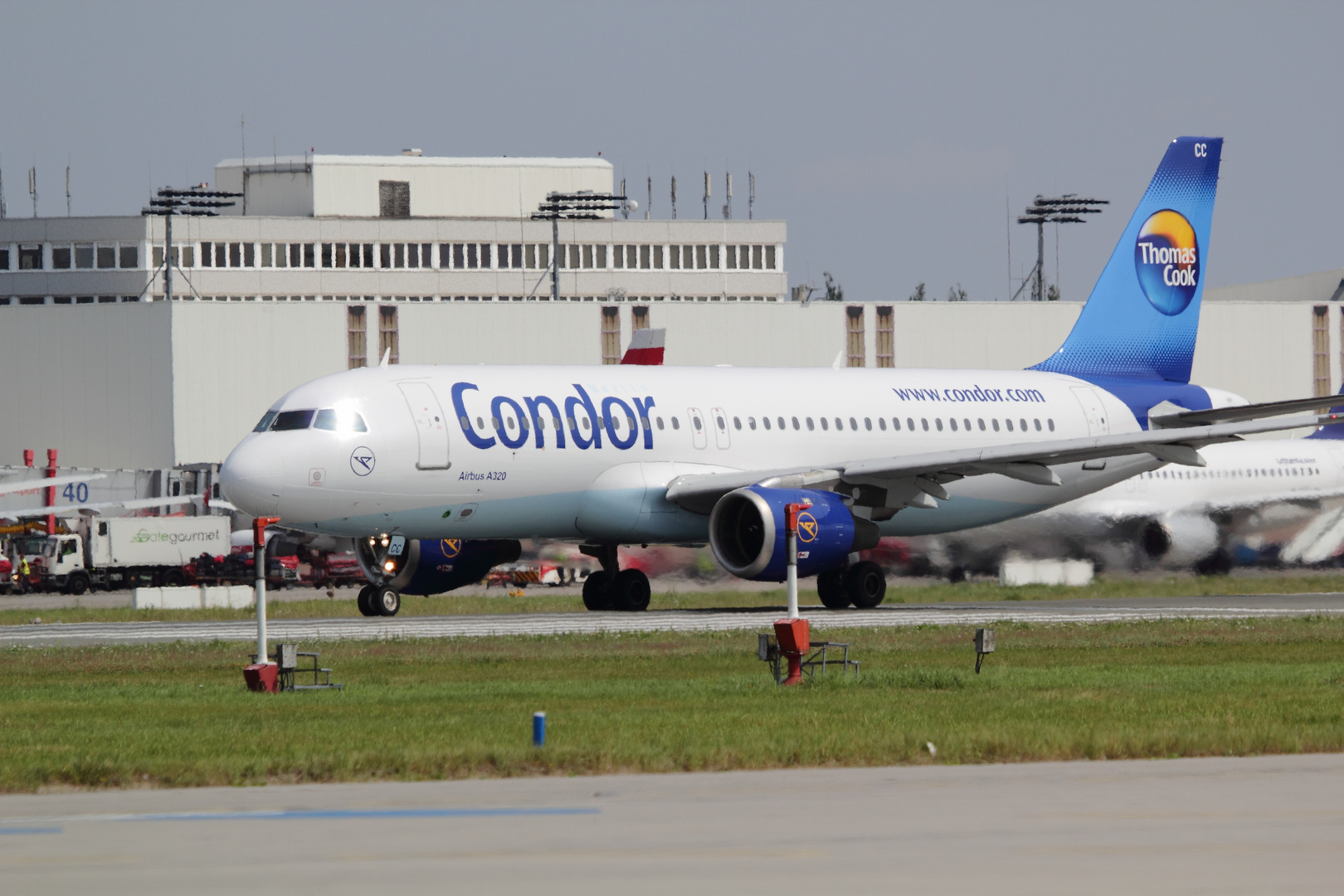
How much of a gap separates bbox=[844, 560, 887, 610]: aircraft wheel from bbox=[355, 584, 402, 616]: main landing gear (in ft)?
28.1

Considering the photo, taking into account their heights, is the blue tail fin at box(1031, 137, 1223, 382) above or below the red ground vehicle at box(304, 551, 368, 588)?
above

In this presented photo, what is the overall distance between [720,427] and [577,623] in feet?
19.6

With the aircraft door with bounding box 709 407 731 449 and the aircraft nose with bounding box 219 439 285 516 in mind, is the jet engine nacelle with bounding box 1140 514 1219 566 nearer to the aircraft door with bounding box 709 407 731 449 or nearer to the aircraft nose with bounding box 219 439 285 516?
the aircraft door with bounding box 709 407 731 449

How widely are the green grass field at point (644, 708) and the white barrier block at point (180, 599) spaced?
56.8 ft

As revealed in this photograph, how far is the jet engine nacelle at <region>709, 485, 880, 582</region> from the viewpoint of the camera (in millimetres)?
32500

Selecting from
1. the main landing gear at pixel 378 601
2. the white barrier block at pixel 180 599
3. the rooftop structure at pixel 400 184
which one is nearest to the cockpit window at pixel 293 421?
the main landing gear at pixel 378 601

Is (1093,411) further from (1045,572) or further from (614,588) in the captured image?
(614,588)

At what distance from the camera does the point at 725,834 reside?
1072 cm

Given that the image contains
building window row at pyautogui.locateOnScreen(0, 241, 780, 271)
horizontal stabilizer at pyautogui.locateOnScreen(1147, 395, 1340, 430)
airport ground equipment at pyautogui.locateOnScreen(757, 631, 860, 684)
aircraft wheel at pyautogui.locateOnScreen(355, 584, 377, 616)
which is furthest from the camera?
building window row at pyautogui.locateOnScreen(0, 241, 780, 271)

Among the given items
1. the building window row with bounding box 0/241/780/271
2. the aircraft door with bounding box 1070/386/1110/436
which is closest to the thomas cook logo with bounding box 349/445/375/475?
the aircraft door with bounding box 1070/386/1110/436

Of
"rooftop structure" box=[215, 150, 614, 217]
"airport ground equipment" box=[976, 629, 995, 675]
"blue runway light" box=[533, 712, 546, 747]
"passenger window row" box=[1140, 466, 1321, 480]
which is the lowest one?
"airport ground equipment" box=[976, 629, 995, 675]

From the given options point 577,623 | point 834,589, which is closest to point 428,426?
point 577,623

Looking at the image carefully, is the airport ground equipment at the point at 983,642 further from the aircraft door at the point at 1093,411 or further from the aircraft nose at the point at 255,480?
the aircraft door at the point at 1093,411

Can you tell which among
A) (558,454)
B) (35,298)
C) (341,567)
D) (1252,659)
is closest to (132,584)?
(341,567)
